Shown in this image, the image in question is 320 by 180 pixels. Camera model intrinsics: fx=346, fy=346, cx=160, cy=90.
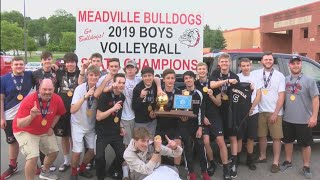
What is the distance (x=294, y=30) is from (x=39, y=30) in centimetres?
5271

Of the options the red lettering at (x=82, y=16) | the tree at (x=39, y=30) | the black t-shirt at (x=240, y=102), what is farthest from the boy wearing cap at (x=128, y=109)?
the tree at (x=39, y=30)

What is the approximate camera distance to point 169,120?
15.6ft

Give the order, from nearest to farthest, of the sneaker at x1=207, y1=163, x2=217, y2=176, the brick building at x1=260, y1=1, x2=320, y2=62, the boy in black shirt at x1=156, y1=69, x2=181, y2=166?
the boy in black shirt at x1=156, y1=69, x2=181, y2=166, the sneaker at x1=207, y1=163, x2=217, y2=176, the brick building at x1=260, y1=1, x2=320, y2=62

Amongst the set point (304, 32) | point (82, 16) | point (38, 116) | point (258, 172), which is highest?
point (304, 32)

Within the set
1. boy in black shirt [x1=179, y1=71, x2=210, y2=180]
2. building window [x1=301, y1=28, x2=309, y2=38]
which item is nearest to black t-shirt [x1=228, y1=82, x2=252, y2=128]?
boy in black shirt [x1=179, y1=71, x2=210, y2=180]

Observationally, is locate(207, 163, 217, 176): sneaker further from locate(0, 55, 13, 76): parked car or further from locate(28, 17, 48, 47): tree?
locate(28, 17, 48, 47): tree

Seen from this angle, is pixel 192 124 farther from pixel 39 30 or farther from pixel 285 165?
pixel 39 30

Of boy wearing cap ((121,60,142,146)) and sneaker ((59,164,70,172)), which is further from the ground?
boy wearing cap ((121,60,142,146))

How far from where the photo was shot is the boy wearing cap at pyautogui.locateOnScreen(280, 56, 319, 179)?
16.5 feet

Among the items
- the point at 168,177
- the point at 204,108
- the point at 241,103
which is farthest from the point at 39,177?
the point at 241,103

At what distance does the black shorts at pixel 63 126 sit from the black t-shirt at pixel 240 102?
7.74ft

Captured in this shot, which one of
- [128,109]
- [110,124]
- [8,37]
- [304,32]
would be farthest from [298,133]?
[304,32]

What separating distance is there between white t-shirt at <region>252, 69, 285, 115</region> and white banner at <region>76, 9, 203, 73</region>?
1.46m

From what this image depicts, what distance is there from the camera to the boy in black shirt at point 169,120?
15.3 feet
